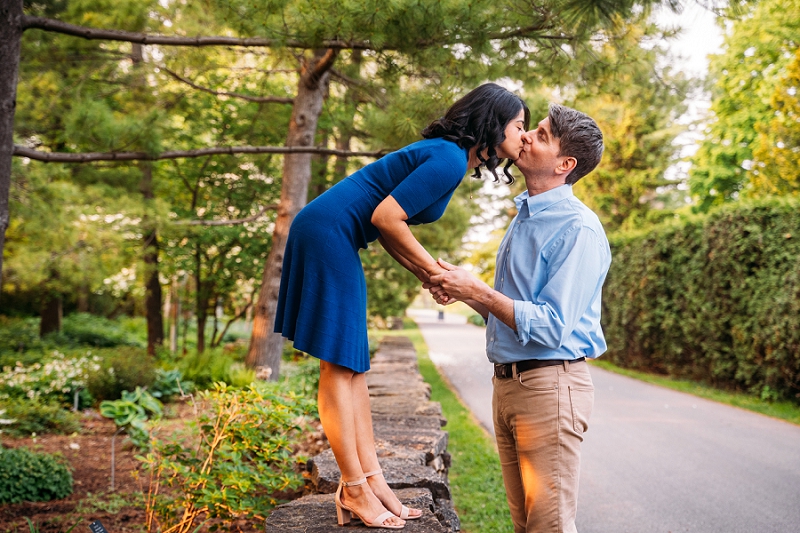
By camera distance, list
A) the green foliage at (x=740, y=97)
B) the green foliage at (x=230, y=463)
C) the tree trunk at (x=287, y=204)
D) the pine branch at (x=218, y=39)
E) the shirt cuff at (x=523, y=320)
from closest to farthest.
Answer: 1. the shirt cuff at (x=523, y=320)
2. the green foliage at (x=230, y=463)
3. the pine branch at (x=218, y=39)
4. the tree trunk at (x=287, y=204)
5. the green foliage at (x=740, y=97)

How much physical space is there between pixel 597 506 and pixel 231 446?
2.67 m

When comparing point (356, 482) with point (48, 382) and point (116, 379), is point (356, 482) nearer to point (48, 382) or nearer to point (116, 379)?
point (116, 379)

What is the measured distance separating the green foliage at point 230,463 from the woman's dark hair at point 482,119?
1.91 metres

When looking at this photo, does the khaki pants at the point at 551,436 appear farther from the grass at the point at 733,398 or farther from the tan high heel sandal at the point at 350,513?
the grass at the point at 733,398

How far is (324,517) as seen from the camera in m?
2.65

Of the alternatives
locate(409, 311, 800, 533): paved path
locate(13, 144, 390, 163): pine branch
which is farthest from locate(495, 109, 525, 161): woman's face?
locate(13, 144, 390, 163): pine branch

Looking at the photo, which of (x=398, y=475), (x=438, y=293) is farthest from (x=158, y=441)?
(x=438, y=293)

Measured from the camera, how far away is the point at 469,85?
207 inches

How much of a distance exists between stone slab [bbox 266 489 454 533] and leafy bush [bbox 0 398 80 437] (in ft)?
15.9

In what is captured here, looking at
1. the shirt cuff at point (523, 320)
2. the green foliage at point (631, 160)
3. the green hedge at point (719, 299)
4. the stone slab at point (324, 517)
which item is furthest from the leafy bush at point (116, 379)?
the green foliage at point (631, 160)

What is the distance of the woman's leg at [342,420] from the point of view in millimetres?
2350

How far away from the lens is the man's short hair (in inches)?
86.1

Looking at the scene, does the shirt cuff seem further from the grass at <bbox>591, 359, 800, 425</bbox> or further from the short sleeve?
the grass at <bbox>591, 359, 800, 425</bbox>

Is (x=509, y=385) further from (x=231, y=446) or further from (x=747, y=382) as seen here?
(x=747, y=382)
